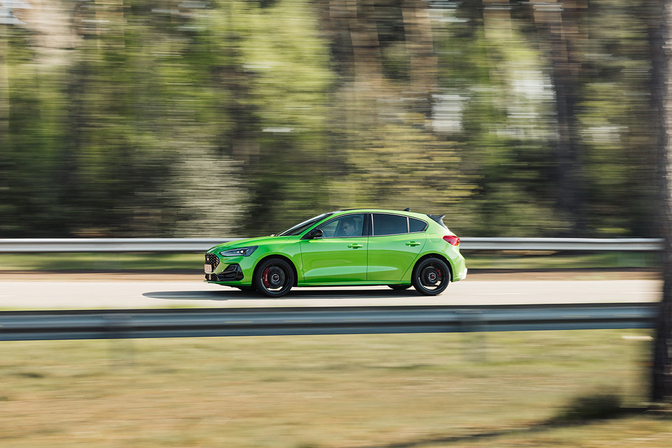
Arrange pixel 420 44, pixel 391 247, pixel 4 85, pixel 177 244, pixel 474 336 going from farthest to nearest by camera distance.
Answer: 1. pixel 420 44
2. pixel 4 85
3. pixel 177 244
4. pixel 391 247
5. pixel 474 336

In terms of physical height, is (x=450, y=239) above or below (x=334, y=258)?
above

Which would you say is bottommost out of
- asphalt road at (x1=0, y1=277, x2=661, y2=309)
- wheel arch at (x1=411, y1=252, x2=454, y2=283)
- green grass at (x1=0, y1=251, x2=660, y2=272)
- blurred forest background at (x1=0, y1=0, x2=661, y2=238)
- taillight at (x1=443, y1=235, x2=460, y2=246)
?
asphalt road at (x1=0, y1=277, x2=661, y2=309)

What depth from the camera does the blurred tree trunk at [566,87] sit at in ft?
84.0

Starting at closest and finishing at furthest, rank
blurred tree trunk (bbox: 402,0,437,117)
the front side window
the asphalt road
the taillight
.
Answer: the asphalt road
the front side window
the taillight
blurred tree trunk (bbox: 402,0,437,117)

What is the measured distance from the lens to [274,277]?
39.8 ft

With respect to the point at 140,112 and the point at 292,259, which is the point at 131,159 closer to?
the point at 140,112

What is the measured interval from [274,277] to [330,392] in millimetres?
6010

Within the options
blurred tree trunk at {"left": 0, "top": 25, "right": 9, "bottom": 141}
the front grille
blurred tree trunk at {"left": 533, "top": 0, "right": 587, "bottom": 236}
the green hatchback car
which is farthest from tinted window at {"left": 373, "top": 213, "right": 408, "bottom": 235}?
blurred tree trunk at {"left": 0, "top": 25, "right": 9, "bottom": 141}

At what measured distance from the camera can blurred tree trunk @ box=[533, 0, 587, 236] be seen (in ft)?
84.0

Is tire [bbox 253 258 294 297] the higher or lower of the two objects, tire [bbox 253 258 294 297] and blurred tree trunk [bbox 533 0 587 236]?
the lower

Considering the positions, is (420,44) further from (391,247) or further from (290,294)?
(290,294)

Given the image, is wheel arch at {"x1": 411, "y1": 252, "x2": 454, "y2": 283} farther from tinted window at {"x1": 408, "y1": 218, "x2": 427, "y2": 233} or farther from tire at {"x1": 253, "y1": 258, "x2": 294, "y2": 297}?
tire at {"x1": 253, "y1": 258, "x2": 294, "y2": 297}

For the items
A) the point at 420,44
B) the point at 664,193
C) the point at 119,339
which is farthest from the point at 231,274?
the point at 420,44

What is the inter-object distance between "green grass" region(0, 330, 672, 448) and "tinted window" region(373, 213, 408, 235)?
4.03m
